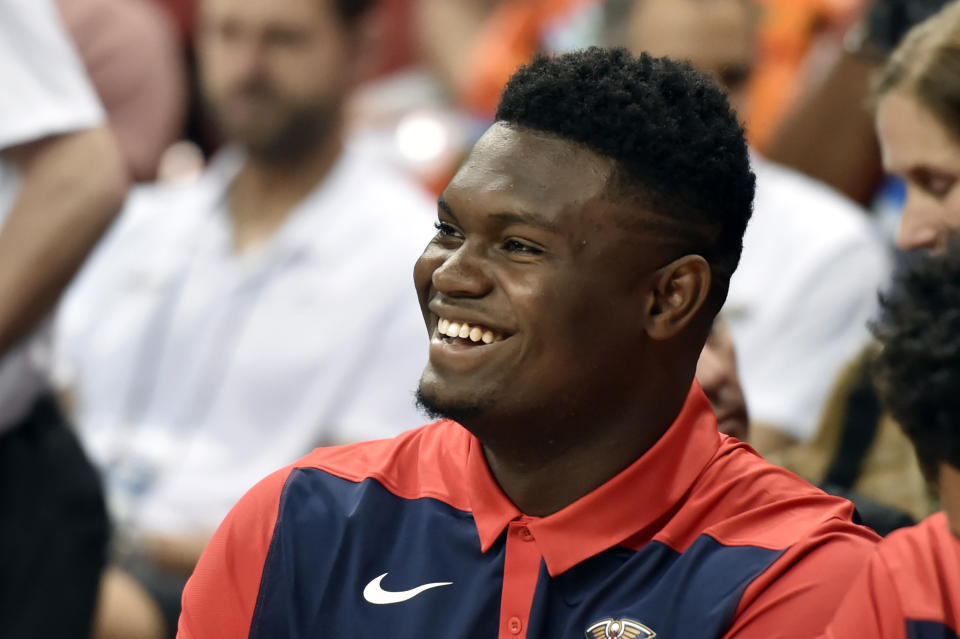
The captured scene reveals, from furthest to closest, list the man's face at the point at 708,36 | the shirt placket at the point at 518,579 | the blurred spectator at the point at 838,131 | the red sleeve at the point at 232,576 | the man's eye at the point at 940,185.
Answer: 1. the blurred spectator at the point at 838,131
2. the man's face at the point at 708,36
3. the man's eye at the point at 940,185
4. the red sleeve at the point at 232,576
5. the shirt placket at the point at 518,579

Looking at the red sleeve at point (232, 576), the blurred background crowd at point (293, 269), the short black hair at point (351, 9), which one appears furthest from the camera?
the short black hair at point (351, 9)

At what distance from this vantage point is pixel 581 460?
1768 mm

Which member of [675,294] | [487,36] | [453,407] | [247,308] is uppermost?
[675,294]

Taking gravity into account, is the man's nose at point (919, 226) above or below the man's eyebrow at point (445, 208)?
below

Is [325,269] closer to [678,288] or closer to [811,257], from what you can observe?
[811,257]

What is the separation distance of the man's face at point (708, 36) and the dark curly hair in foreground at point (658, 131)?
2.03m

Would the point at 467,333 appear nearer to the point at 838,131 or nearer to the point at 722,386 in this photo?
the point at 722,386

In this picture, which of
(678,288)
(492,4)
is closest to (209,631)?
(678,288)

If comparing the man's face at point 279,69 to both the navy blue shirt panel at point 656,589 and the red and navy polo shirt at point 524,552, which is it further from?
the navy blue shirt panel at point 656,589

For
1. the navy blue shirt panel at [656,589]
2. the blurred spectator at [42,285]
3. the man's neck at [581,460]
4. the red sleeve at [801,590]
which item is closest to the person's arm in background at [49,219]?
the blurred spectator at [42,285]

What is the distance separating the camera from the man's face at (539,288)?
66.8 inches

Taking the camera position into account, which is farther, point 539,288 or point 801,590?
point 539,288

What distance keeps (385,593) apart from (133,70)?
3.14 m

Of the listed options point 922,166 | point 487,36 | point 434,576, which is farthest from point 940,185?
point 487,36
